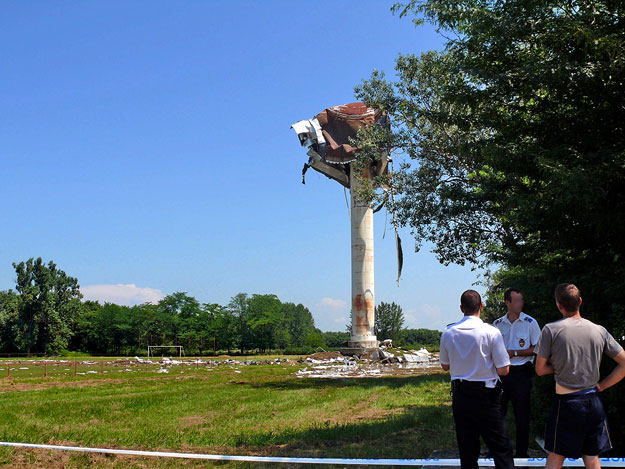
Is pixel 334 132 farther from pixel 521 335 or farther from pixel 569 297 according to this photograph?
pixel 569 297

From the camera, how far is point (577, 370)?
5.05 m

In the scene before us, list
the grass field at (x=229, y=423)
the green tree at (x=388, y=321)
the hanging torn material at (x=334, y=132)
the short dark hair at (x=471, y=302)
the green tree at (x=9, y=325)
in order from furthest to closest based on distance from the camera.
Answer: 1. the green tree at (x=9, y=325)
2. the green tree at (x=388, y=321)
3. the hanging torn material at (x=334, y=132)
4. the grass field at (x=229, y=423)
5. the short dark hair at (x=471, y=302)

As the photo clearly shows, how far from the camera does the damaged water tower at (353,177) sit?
50.9 metres

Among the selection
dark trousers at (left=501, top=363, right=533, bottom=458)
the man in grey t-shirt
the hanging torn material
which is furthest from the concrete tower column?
the man in grey t-shirt

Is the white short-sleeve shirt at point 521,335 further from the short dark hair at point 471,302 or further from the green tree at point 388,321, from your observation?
the green tree at point 388,321

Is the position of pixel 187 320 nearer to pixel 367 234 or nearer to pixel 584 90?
pixel 367 234

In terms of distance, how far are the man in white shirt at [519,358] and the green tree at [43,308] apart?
86.2 metres

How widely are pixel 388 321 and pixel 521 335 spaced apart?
6144 cm

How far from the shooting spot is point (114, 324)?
84.9 meters

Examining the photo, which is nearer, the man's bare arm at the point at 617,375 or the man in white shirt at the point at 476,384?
the man's bare arm at the point at 617,375

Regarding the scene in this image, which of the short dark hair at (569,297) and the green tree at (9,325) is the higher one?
the short dark hair at (569,297)

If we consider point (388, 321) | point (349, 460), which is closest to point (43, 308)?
point (388, 321)

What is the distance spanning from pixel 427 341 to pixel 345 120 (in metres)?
84.5

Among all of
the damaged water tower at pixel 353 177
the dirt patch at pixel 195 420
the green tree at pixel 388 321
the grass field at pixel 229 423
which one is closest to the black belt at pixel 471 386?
the grass field at pixel 229 423
